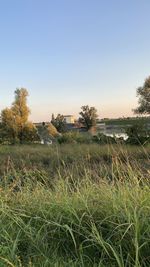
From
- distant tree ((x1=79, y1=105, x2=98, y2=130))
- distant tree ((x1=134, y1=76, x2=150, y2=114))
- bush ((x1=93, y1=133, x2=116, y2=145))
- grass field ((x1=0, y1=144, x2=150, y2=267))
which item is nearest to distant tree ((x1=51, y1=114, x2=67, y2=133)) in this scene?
distant tree ((x1=79, y1=105, x2=98, y2=130))

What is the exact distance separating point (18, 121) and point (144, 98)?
17.8 metres

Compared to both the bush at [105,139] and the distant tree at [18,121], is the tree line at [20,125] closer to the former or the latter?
the distant tree at [18,121]

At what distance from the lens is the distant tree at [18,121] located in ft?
117

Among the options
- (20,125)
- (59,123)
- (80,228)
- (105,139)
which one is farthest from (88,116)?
(80,228)

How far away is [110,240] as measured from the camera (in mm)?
3549

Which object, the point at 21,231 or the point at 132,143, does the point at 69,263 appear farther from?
the point at 132,143

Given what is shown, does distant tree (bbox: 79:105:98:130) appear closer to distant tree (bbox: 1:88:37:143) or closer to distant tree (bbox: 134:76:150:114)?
distant tree (bbox: 134:76:150:114)

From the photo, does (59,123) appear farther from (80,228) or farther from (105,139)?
(80,228)

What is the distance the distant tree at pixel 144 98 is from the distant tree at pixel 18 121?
1559cm

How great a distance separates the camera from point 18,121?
118 ft

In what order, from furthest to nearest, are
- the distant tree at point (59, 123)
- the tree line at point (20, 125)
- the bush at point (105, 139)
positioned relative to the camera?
the distant tree at point (59, 123) → the tree line at point (20, 125) → the bush at point (105, 139)

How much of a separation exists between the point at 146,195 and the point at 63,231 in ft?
3.01

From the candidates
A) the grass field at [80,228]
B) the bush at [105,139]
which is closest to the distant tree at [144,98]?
the bush at [105,139]

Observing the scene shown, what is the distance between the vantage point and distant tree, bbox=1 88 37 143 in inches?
1399
